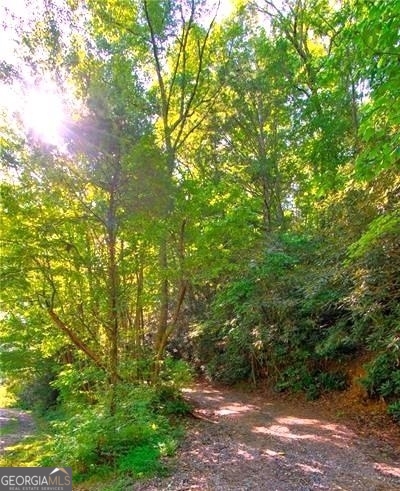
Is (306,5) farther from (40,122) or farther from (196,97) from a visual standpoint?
(40,122)

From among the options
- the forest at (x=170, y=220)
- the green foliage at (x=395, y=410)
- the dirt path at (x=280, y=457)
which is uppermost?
the forest at (x=170, y=220)

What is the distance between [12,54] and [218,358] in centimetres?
1015

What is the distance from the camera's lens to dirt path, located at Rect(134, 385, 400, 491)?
4.03 meters

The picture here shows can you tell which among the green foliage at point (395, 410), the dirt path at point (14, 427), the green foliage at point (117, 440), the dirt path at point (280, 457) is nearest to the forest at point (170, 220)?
the green foliage at point (117, 440)

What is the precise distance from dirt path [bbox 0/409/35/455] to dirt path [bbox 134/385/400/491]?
4.76m

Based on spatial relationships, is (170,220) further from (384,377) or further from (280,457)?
(384,377)

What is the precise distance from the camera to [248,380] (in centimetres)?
1087

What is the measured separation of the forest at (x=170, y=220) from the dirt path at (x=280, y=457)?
1.88 feet

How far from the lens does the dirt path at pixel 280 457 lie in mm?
4031

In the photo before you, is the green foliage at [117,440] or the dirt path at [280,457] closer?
the dirt path at [280,457]

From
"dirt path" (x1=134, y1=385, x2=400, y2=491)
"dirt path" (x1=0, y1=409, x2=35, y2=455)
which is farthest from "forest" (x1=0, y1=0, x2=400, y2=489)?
"dirt path" (x1=0, y1=409, x2=35, y2=455)

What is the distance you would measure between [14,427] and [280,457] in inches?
340

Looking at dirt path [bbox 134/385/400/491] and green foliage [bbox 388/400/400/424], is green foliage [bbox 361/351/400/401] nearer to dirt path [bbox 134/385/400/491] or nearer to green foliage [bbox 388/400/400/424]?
green foliage [bbox 388/400/400/424]

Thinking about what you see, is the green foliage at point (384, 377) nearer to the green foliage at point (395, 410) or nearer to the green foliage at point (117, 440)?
the green foliage at point (395, 410)
